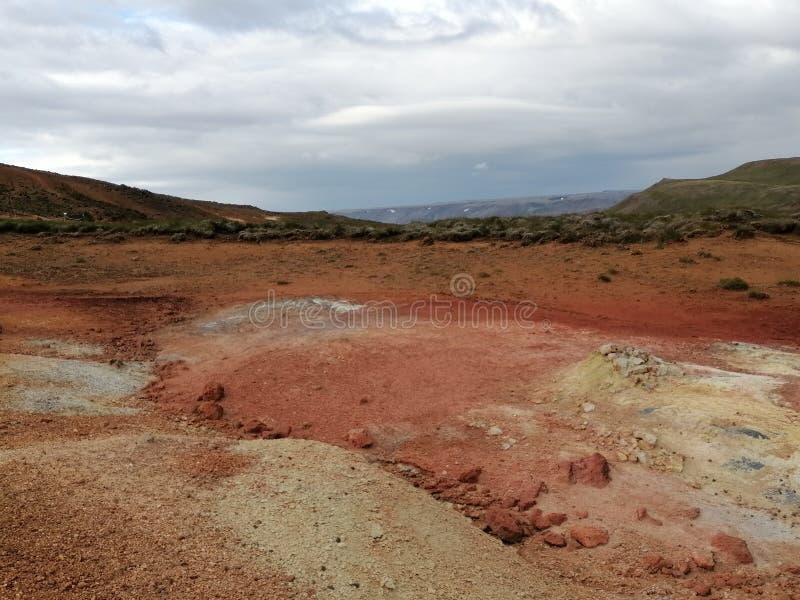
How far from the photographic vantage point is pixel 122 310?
1268 cm

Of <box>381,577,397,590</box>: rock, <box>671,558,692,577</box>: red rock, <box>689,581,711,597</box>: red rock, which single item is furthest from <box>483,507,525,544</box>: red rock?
<box>381,577,397,590</box>: rock

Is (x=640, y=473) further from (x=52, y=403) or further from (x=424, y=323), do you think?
(x=52, y=403)

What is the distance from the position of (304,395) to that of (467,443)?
250 cm

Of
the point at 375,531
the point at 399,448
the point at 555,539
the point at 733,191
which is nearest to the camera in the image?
the point at 375,531

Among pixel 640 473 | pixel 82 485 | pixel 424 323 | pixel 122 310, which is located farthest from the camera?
pixel 122 310

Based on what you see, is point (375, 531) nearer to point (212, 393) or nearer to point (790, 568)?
point (790, 568)

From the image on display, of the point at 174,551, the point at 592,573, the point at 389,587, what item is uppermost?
the point at 174,551

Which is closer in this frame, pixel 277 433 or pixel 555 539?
pixel 555 539

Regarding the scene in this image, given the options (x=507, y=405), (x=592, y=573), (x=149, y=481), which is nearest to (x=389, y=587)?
(x=592, y=573)

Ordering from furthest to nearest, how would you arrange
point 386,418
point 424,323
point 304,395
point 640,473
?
point 424,323
point 304,395
point 386,418
point 640,473

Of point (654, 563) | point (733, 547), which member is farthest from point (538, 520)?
point (733, 547)

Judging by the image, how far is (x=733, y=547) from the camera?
488cm

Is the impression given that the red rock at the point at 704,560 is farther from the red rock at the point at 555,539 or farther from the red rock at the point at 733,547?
the red rock at the point at 555,539

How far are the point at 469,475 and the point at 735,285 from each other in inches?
435
